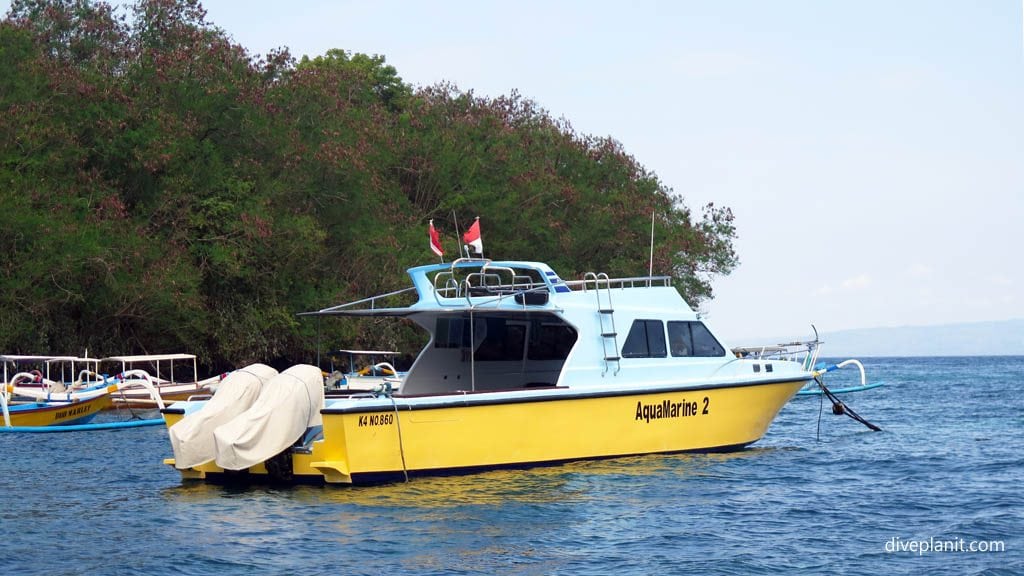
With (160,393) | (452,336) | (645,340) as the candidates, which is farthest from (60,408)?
(645,340)

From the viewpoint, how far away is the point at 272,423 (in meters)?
16.0

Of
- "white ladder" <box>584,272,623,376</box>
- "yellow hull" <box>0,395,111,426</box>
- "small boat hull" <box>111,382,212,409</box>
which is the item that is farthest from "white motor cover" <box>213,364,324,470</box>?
"small boat hull" <box>111,382,212,409</box>

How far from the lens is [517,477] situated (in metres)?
17.1

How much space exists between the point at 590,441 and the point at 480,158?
43071mm

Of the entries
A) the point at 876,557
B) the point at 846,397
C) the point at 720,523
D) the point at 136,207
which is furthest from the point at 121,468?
the point at 846,397

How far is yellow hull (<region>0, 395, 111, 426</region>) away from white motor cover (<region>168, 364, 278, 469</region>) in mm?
12547

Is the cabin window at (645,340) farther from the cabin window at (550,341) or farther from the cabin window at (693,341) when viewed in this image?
the cabin window at (550,341)

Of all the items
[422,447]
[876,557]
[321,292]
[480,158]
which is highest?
[480,158]

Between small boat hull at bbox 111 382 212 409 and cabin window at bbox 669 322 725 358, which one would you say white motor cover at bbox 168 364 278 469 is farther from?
small boat hull at bbox 111 382 212 409

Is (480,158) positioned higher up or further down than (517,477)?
higher up

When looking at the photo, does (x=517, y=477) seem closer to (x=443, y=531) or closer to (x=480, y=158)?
(x=443, y=531)

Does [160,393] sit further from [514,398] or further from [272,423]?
[514,398]

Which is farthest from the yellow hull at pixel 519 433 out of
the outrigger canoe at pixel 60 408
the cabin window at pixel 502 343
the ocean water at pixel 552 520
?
the outrigger canoe at pixel 60 408

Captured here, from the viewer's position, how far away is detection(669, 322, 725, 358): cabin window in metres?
19.6
